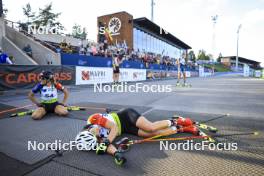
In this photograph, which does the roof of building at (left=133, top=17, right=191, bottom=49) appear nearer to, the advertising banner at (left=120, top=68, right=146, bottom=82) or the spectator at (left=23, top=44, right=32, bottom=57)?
the advertising banner at (left=120, top=68, right=146, bottom=82)

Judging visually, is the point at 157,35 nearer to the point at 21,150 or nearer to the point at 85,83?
the point at 85,83

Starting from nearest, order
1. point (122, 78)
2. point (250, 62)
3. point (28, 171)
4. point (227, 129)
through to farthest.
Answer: point (28, 171)
point (227, 129)
point (122, 78)
point (250, 62)

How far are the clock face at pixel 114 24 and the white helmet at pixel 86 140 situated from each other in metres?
31.6

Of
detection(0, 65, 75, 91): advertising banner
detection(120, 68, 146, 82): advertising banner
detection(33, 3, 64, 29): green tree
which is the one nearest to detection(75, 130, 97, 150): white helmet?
detection(0, 65, 75, 91): advertising banner

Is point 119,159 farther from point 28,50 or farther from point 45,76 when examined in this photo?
point 28,50

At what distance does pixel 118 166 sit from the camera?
2.89 m

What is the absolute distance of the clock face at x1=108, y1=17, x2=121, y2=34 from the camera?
109 feet

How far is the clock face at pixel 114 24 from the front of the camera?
33.2 m

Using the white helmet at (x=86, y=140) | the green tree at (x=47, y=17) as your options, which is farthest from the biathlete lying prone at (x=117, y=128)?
the green tree at (x=47, y=17)

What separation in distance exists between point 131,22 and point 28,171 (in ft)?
105

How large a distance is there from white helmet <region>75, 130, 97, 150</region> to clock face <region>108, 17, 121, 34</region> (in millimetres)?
31634

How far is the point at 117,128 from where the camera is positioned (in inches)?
144

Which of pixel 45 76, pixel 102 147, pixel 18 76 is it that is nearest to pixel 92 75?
pixel 18 76

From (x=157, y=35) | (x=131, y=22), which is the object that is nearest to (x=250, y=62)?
(x=157, y=35)
